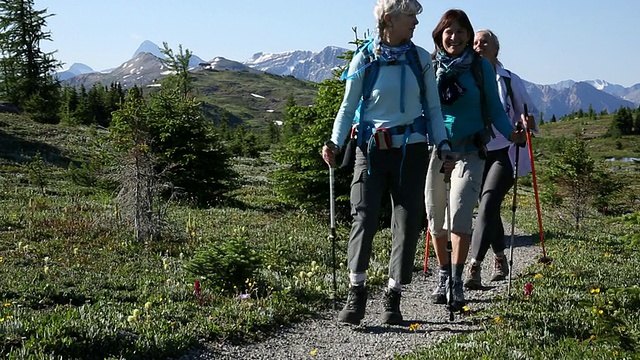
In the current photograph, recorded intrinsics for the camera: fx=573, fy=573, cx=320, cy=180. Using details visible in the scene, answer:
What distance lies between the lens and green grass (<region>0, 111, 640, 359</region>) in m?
4.34

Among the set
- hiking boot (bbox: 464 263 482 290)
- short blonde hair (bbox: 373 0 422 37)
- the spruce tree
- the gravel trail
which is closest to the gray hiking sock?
the gravel trail

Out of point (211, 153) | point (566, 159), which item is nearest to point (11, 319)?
point (211, 153)

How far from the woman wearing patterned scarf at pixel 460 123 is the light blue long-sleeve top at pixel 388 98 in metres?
0.75

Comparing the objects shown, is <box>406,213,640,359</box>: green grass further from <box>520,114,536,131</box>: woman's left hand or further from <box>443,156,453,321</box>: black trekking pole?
<box>520,114,536,131</box>: woman's left hand

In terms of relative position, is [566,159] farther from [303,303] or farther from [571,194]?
[303,303]

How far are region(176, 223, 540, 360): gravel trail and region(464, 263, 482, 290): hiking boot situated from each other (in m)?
0.13

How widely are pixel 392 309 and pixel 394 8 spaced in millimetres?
2741

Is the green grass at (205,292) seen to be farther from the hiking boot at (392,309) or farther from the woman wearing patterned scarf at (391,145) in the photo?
the woman wearing patterned scarf at (391,145)

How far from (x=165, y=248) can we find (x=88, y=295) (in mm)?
3230

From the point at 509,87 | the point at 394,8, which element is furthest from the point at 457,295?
the point at 394,8

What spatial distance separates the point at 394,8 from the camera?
493 cm

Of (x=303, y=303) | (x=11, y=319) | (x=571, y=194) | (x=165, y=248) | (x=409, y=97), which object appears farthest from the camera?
(x=571, y=194)

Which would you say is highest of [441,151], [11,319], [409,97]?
[409,97]

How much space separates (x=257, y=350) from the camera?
4.91 meters
